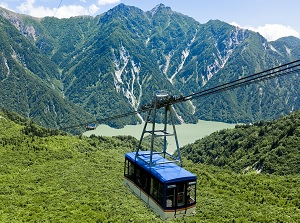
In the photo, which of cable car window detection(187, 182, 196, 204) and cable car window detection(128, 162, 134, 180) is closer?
cable car window detection(187, 182, 196, 204)

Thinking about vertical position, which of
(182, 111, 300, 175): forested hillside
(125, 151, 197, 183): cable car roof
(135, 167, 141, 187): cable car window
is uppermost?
(125, 151, 197, 183): cable car roof

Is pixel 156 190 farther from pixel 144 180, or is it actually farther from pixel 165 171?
pixel 144 180

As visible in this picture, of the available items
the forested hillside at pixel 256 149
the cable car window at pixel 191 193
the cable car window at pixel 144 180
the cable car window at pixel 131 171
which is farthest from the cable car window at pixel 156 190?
the forested hillside at pixel 256 149

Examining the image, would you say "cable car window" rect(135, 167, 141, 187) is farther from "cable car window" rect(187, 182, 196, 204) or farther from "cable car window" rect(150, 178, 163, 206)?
"cable car window" rect(187, 182, 196, 204)

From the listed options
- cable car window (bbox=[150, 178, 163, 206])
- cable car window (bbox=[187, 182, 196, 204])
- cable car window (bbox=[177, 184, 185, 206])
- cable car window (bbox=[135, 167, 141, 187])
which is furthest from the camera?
cable car window (bbox=[135, 167, 141, 187])

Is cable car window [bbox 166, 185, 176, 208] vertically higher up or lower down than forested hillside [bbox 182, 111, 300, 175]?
higher up

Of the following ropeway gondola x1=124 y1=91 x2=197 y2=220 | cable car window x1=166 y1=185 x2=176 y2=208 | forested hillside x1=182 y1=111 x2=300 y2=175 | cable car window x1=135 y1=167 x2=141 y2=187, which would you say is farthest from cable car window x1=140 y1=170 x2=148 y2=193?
forested hillside x1=182 y1=111 x2=300 y2=175
